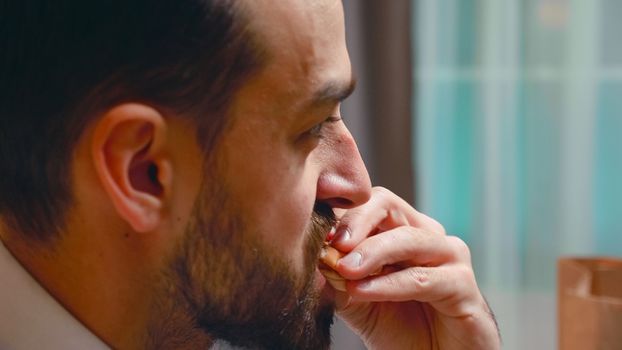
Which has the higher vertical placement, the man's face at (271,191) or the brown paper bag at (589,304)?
the man's face at (271,191)

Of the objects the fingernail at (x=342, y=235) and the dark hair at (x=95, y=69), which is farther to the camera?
the fingernail at (x=342, y=235)

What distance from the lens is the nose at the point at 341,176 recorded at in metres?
0.96

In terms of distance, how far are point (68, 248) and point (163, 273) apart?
0.09 meters

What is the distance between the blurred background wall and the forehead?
1791 millimetres

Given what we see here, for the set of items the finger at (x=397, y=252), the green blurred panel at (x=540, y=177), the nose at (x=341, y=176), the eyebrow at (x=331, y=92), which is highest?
the eyebrow at (x=331, y=92)

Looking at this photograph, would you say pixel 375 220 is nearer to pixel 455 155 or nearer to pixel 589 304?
pixel 589 304

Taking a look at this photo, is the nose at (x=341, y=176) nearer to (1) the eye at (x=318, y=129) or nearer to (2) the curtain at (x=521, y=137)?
(1) the eye at (x=318, y=129)

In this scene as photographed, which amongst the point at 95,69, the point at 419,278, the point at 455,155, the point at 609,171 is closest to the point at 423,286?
the point at 419,278

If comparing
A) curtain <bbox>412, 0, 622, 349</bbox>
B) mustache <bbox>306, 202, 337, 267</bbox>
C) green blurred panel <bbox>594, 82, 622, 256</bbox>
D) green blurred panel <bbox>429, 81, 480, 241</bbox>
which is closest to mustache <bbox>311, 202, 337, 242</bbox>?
mustache <bbox>306, 202, 337, 267</bbox>

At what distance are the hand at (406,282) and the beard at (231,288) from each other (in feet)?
0.25

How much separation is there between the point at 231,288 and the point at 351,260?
0.17 meters

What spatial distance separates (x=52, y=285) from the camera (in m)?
0.86

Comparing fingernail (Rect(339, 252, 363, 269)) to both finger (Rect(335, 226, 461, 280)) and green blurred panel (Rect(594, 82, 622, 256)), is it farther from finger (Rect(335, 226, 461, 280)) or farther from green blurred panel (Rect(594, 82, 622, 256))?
green blurred panel (Rect(594, 82, 622, 256))

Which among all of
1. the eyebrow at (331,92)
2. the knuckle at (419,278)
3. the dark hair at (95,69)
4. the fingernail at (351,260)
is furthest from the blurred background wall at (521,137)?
the dark hair at (95,69)
